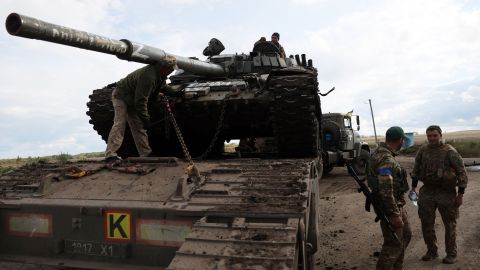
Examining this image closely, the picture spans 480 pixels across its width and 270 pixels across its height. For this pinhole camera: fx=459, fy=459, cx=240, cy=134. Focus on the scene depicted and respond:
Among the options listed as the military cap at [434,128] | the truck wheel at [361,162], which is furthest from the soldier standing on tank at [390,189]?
the truck wheel at [361,162]

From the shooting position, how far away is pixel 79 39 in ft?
11.9

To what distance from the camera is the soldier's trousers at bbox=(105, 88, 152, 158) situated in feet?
17.8

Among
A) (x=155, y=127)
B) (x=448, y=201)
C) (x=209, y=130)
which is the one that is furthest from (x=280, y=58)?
(x=448, y=201)

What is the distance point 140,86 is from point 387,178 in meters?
2.86

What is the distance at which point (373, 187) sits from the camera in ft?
14.6

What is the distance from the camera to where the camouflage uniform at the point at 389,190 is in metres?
4.12

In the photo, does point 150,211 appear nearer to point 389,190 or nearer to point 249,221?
point 249,221

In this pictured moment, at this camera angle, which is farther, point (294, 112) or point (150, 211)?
point (294, 112)

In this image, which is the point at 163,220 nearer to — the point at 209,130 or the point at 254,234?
the point at 254,234

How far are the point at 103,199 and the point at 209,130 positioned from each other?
3.14 meters

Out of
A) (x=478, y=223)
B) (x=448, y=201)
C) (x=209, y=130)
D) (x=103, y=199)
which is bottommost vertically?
(x=478, y=223)

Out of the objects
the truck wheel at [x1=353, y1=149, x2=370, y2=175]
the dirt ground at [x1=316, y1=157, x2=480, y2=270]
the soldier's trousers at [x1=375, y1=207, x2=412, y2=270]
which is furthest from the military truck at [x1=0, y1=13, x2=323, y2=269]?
the truck wheel at [x1=353, y1=149, x2=370, y2=175]

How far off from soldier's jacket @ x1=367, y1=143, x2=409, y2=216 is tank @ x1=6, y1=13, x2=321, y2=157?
145 cm

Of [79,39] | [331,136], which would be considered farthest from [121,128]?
[331,136]
